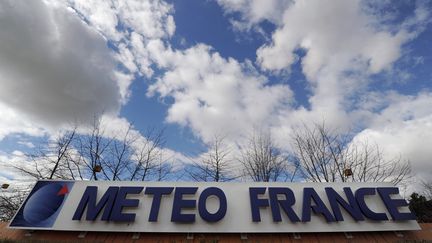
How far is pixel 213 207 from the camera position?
10633mm

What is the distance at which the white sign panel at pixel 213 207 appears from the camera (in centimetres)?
1015

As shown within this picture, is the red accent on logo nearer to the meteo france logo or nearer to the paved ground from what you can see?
the meteo france logo

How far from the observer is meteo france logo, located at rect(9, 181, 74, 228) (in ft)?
33.6

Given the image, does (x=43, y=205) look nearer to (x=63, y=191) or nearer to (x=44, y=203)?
(x=44, y=203)

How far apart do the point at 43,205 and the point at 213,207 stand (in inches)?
291

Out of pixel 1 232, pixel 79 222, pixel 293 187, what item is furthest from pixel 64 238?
pixel 293 187

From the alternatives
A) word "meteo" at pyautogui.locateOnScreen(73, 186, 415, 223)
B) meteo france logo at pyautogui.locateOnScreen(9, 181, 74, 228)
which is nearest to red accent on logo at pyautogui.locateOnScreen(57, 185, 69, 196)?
meteo france logo at pyautogui.locateOnScreen(9, 181, 74, 228)

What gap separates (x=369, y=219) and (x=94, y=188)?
1207cm

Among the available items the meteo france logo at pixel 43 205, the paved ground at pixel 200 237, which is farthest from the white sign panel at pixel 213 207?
the paved ground at pixel 200 237

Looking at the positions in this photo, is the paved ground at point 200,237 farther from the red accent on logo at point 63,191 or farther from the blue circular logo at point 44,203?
the red accent on logo at point 63,191

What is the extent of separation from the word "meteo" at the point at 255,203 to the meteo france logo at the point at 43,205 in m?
1.08

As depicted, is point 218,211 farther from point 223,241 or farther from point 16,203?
point 16,203

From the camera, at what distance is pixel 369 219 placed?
34.4ft

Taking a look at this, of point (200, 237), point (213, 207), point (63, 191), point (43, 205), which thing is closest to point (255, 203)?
point (213, 207)
